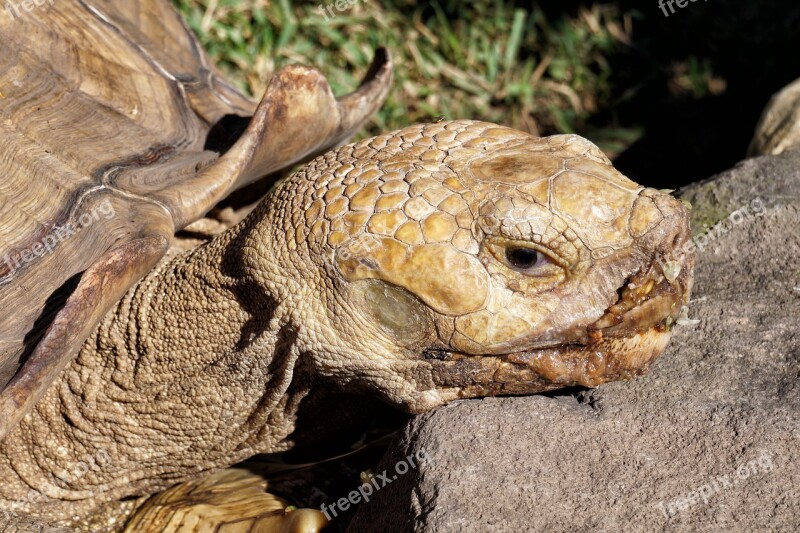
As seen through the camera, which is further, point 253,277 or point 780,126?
point 780,126

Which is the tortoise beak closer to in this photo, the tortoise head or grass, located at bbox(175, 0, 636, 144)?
the tortoise head

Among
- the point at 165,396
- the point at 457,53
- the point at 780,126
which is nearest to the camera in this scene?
the point at 165,396

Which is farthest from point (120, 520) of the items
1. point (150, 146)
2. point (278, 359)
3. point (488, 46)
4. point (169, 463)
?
point (488, 46)

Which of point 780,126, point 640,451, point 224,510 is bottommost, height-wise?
point 780,126

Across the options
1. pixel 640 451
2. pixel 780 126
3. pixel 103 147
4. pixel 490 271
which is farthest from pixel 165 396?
pixel 780 126

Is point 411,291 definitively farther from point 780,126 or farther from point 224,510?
point 780,126

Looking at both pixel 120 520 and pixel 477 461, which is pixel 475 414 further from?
pixel 120 520
